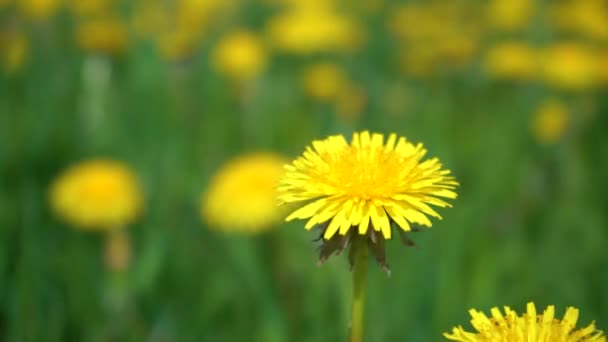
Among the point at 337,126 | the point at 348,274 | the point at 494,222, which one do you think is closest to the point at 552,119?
the point at 494,222

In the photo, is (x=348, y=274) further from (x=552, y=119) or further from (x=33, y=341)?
(x=552, y=119)

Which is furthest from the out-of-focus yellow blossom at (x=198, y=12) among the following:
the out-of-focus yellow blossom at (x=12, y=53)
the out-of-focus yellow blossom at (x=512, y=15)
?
the out-of-focus yellow blossom at (x=512, y=15)

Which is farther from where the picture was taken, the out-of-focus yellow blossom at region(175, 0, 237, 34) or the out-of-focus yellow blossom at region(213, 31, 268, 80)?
the out-of-focus yellow blossom at region(175, 0, 237, 34)

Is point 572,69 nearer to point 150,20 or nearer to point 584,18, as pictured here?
point 584,18

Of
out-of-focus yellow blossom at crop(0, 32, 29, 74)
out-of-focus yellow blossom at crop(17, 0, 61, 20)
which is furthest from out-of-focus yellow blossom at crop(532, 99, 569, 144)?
out-of-focus yellow blossom at crop(17, 0, 61, 20)

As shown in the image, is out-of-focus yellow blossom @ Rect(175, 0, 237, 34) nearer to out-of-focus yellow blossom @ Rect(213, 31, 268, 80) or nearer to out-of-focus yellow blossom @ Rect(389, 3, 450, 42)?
out-of-focus yellow blossom @ Rect(213, 31, 268, 80)

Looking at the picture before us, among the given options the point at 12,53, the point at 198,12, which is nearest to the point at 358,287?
the point at 12,53
